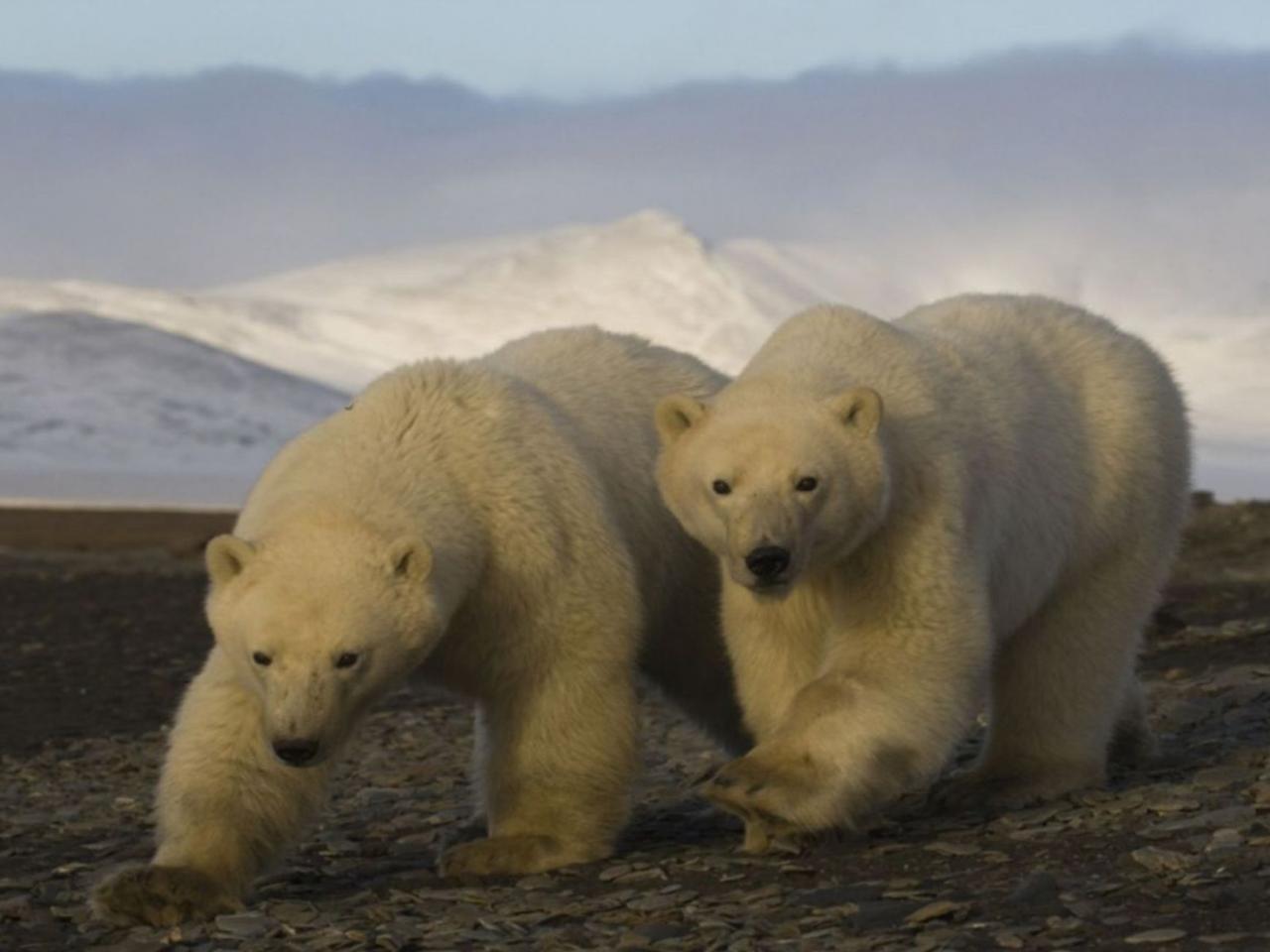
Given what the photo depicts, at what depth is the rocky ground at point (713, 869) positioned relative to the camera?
16.6 ft

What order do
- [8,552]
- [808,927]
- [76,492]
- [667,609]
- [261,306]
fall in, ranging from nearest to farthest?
[808,927]
[667,609]
[8,552]
[76,492]
[261,306]

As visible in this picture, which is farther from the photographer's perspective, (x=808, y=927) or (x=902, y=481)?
(x=902, y=481)

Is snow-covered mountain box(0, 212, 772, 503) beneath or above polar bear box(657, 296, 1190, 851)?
beneath

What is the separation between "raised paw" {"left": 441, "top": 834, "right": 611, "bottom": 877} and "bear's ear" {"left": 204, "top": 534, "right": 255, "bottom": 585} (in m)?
0.95

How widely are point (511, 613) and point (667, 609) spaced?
31.8 inches

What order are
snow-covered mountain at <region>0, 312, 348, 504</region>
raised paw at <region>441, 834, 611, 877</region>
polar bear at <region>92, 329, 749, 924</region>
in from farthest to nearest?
snow-covered mountain at <region>0, 312, 348, 504</region> → raised paw at <region>441, 834, 611, 877</region> → polar bear at <region>92, 329, 749, 924</region>

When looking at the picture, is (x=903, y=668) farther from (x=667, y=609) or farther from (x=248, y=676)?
(x=248, y=676)

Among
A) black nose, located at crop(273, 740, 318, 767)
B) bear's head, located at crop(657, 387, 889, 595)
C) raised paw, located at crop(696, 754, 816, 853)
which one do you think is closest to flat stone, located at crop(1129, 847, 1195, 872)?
raised paw, located at crop(696, 754, 816, 853)

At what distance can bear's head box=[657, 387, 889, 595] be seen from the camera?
5.73 m

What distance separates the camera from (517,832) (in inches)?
245

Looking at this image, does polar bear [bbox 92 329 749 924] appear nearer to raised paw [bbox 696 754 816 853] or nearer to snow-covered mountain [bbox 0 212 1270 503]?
raised paw [bbox 696 754 816 853]

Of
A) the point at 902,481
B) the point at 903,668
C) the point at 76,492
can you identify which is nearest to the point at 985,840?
the point at 903,668

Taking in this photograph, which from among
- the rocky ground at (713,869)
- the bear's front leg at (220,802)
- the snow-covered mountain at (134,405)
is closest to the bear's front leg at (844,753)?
the rocky ground at (713,869)

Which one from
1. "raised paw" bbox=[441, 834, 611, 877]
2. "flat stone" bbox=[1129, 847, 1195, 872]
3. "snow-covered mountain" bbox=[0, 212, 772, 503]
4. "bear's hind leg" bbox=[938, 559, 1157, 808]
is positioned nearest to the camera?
"flat stone" bbox=[1129, 847, 1195, 872]
